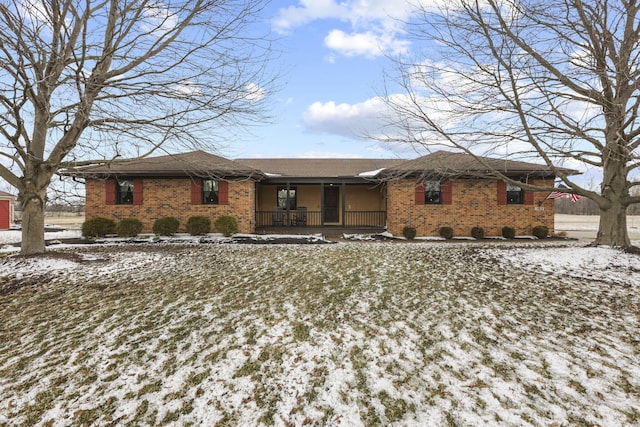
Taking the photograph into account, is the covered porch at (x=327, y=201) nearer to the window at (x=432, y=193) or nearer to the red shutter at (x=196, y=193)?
the window at (x=432, y=193)

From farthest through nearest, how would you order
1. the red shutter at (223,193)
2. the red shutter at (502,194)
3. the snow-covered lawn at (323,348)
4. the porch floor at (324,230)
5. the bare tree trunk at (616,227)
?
the porch floor at (324,230)
the red shutter at (223,193)
the red shutter at (502,194)
the bare tree trunk at (616,227)
the snow-covered lawn at (323,348)

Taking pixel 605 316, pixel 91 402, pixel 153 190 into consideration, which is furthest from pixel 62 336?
pixel 153 190

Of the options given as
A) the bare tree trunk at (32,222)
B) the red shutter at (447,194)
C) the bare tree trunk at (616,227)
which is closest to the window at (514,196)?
the red shutter at (447,194)

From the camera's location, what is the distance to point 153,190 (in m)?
14.0

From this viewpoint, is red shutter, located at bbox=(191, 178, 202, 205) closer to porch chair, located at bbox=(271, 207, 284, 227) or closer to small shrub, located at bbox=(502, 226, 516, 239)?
porch chair, located at bbox=(271, 207, 284, 227)

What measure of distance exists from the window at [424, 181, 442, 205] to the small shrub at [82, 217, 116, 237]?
13.9 m

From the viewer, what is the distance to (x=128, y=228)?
13102 mm

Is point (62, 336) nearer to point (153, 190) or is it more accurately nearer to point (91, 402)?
point (91, 402)

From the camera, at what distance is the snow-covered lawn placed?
2643mm

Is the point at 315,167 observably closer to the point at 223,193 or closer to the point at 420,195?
the point at 223,193

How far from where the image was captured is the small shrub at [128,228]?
13.1m

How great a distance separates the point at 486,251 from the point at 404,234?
15.3ft

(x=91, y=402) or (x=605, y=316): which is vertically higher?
(x=605, y=316)

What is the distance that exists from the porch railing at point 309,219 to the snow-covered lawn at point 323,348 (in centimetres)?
1015
